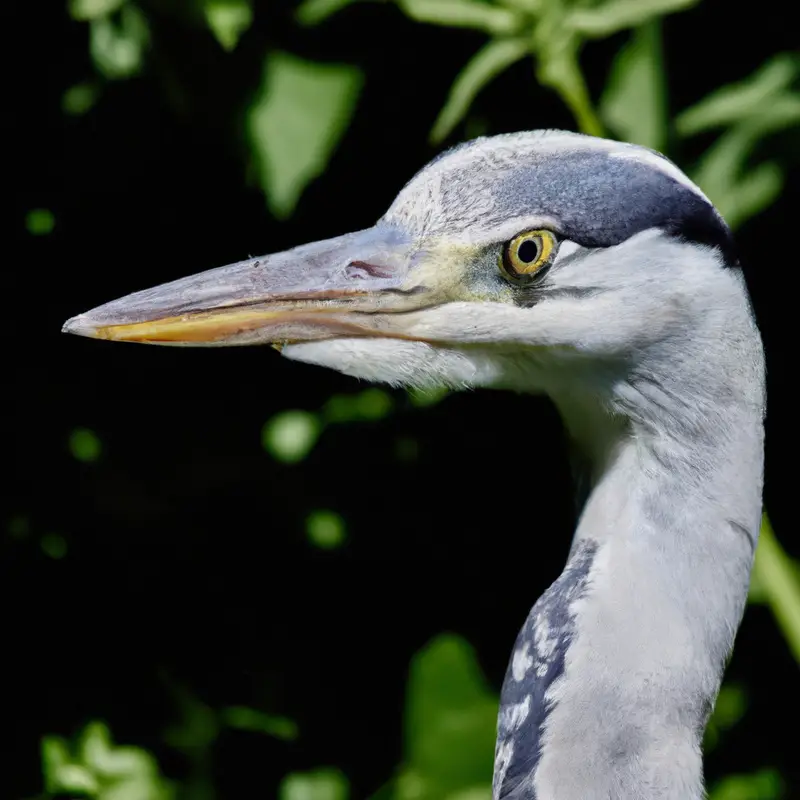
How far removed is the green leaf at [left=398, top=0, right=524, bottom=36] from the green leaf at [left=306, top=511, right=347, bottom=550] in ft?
3.40

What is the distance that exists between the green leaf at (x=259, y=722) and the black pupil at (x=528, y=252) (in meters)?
1.38

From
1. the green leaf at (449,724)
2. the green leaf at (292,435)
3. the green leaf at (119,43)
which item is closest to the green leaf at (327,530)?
the green leaf at (292,435)

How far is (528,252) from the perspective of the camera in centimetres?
119

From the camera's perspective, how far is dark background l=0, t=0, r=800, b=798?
198cm

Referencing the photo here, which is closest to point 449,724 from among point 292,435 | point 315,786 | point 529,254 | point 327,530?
point 315,786

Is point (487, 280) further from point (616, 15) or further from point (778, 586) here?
point (778, 586)

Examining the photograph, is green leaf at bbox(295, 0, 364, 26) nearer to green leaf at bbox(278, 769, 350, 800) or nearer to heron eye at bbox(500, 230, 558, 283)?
heron eye at bbox(500, 230, 558, 283)

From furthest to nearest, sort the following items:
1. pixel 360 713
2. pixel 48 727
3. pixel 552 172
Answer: pixel 360 713, pixel 48 727, pixel 552 172

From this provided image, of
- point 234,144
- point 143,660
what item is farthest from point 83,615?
point 234,144

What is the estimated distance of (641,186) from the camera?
3.84 feet

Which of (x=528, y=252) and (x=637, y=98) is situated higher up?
(x=637, y=98)

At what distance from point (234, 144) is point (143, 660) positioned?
3.59ft

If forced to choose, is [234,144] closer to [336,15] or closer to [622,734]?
[336,15]

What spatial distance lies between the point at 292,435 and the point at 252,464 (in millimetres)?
107
